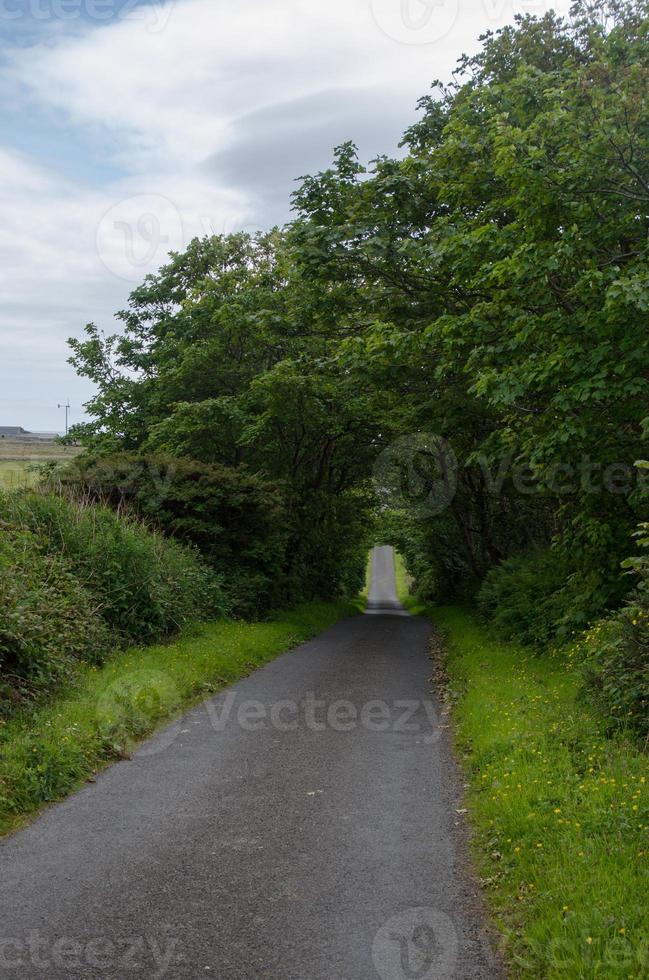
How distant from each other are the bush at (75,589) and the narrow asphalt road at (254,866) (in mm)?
1904

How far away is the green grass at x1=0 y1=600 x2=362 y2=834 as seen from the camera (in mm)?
7175

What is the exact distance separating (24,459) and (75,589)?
1892 cm

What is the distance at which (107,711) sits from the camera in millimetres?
9453

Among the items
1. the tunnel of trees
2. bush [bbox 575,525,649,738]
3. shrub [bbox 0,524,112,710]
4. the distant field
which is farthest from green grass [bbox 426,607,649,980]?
the distant field

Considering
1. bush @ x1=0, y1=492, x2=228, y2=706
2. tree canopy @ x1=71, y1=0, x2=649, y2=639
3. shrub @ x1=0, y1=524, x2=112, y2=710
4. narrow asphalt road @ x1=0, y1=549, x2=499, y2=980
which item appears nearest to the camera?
narrow asphalt road @ x1=0, y1=549, x2=499, y2=980

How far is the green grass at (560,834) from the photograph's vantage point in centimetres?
434

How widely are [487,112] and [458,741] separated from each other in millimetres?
10874

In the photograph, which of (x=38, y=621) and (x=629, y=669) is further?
(x=38, y=621)

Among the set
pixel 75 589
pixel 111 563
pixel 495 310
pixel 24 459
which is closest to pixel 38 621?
pixel 75 589

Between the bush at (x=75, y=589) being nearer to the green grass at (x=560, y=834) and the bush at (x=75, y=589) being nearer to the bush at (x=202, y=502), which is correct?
the bush at (x=202, y=502)

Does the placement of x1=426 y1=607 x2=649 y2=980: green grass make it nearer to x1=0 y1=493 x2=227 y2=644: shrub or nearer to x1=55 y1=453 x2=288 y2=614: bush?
x1=0 y1=493 x2=227 y2=644: shrub

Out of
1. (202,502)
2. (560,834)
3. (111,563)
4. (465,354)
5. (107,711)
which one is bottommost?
(107,711)

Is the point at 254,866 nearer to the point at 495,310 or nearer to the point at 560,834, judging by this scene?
the point at 560,834

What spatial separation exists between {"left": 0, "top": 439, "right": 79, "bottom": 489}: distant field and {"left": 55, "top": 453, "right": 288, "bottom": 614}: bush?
1.56 metres
